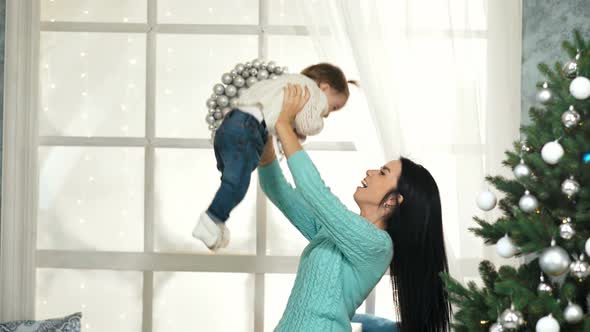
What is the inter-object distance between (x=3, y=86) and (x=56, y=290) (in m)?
0.93

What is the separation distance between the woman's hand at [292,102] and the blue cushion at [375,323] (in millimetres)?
1293

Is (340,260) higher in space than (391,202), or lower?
lower

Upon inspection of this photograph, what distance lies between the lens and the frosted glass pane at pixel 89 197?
353 cm

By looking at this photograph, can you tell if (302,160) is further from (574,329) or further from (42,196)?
(42,196)

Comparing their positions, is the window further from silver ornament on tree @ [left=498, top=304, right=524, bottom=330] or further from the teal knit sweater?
silver ornament on tree @ [left=498, top=304, right=524, bottom=330]

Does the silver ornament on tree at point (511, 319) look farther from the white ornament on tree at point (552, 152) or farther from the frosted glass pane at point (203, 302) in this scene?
the frosted glass pane at point (203, 302)

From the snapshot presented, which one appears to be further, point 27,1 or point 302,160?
point 27,1

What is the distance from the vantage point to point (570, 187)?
1.83 metres

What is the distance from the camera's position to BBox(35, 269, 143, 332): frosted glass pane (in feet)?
11.6

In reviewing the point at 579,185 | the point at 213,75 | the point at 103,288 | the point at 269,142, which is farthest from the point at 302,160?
the point at 103,288

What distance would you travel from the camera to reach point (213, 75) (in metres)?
3.53

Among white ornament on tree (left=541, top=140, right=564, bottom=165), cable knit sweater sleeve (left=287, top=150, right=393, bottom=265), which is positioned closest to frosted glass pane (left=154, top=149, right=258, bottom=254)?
cable knit sweater sleeve (left=287, top=150, right=393, bottom=265)

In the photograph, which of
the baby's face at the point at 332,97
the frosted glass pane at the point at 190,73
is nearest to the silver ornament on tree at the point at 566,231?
the baby's face at the point at 332,97

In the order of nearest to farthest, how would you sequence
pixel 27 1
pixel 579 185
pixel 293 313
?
pixel 579 185 < pixel 293 313 < pixel 27 1
